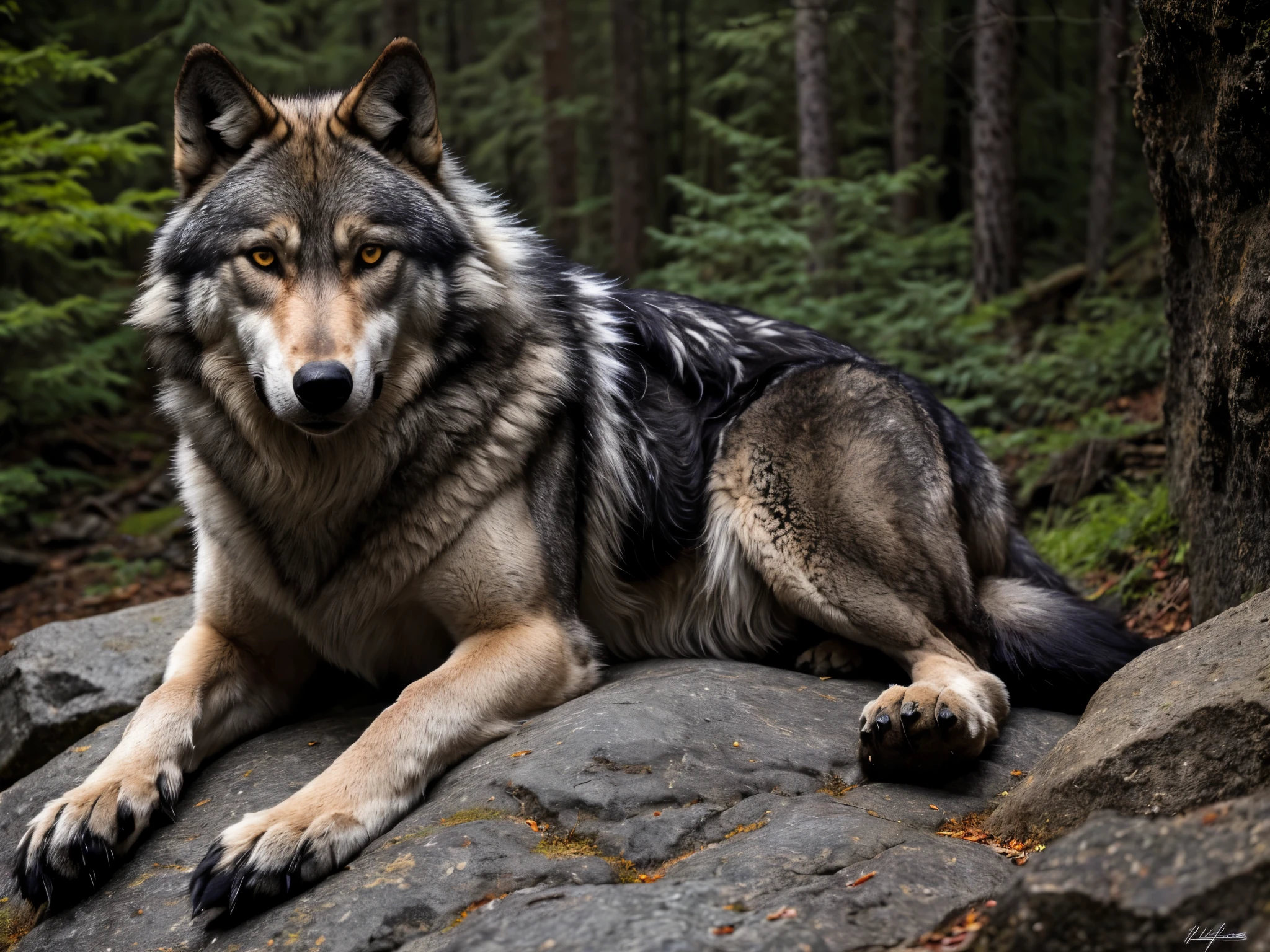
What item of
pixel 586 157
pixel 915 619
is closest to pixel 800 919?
pixel 915 619

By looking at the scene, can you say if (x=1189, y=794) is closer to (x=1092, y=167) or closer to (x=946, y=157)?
(x=1092, y=167)

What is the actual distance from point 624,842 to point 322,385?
1.65 m

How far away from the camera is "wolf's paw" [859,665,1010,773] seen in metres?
3.21

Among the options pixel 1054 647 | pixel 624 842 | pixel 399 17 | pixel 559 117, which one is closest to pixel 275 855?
pixel 624 842

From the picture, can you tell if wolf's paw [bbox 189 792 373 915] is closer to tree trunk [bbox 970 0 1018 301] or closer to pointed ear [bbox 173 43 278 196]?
pointed ear [bbox 173 43 278 196]

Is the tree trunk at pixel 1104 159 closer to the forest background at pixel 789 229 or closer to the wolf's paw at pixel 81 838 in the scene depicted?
the forest background at pixel 789 229

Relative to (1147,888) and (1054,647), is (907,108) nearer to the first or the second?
(1054,647)

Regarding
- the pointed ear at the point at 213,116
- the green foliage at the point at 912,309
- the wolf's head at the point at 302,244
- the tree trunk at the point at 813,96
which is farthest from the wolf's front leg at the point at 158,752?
the tree trunk at the point at 813,96

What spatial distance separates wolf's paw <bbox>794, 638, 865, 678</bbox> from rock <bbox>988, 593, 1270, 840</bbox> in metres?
1.26

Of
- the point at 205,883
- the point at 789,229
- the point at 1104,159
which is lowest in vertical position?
the point at 205,883

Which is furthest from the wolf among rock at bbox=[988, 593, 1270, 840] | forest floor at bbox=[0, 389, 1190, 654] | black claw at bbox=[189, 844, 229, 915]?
forest floor at bbox=[0, 389, 1190, 654]

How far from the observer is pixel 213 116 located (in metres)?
3.75

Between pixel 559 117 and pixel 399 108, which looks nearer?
pixel 399 108

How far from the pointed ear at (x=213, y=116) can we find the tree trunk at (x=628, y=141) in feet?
44.4
